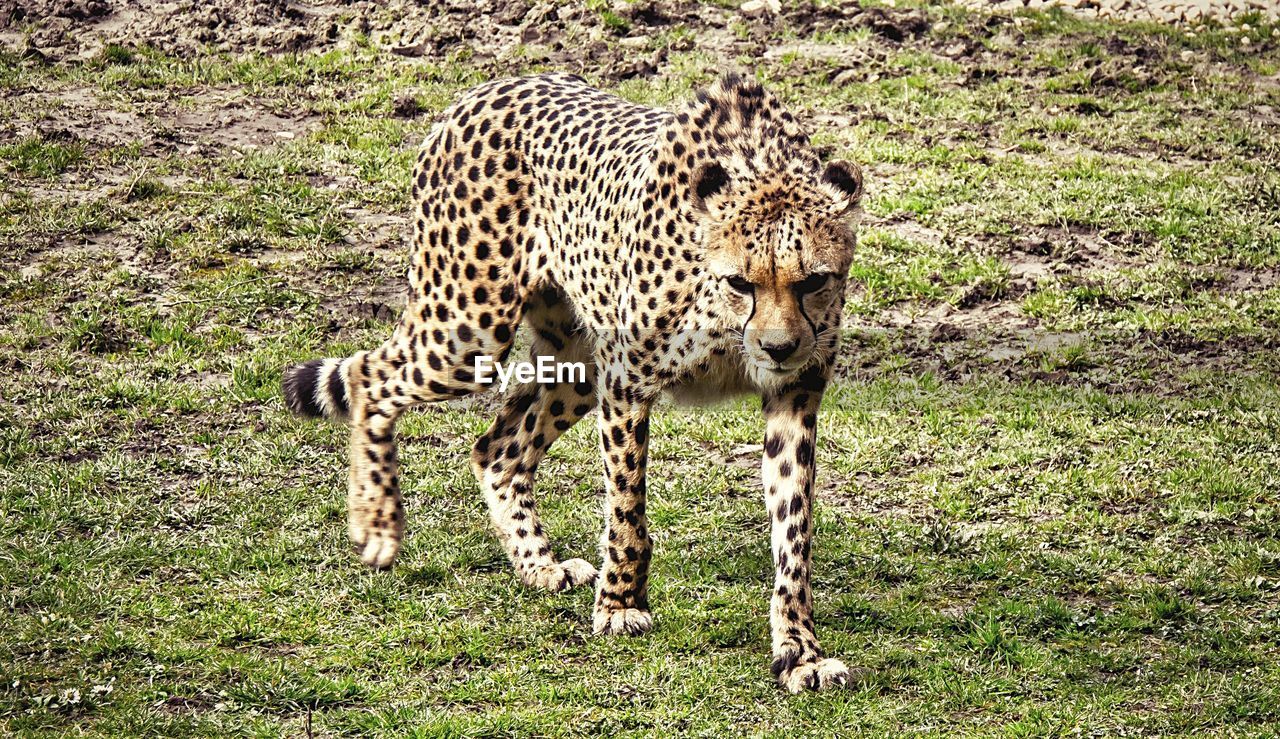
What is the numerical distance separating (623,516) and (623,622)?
0.36 m

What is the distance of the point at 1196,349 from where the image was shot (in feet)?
25.6

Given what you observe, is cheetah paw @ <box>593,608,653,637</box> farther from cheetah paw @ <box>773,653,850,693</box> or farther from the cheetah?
cheetah paw @ <box>773,653,850,693</box>

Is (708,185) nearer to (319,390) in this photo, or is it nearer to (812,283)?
(812,283)

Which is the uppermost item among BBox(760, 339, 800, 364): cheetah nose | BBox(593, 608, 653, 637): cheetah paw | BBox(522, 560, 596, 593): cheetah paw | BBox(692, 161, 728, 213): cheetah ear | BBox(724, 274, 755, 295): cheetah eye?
BBox(692, 161, 728, 213): cheetah ear

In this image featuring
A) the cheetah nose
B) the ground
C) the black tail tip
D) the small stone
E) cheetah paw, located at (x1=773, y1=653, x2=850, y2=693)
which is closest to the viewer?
the cheetah nose

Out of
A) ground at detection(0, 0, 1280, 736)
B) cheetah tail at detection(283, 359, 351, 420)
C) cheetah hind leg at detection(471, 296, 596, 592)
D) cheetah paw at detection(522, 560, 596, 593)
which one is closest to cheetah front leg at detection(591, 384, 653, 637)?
ground at detection(0, 0, 1280, 736)

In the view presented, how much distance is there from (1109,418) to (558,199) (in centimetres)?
283

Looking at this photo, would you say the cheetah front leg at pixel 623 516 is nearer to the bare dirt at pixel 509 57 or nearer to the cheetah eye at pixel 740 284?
the cheetah eye at pixel 740 284

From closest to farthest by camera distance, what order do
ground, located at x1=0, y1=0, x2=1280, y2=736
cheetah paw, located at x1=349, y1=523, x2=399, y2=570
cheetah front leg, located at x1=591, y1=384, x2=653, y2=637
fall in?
ground, located at x1=0, y1=0, x2=1280, y2=736
cheetah front leg, located at x1=591, y1=384, x2=653, y2=637
cheetah paw, located at x1=349, y1=523, x2=399, y2=570

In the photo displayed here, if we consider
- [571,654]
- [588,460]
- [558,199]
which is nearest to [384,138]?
[588,460]

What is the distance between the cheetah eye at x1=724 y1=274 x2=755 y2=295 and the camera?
16.2 ft

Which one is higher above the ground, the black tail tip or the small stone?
the small stone

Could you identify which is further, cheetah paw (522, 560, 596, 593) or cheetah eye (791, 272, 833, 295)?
cheetah paw (522, 560, 596, 593)

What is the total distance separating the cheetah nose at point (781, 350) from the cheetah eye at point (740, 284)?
198mm
